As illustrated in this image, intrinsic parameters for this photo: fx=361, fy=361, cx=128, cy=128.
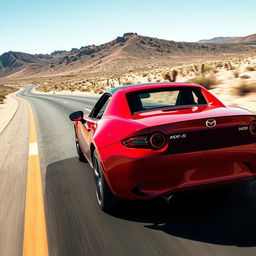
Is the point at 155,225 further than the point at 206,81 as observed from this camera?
No

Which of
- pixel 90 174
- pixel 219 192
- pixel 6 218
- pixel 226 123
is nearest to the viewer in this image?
pixel 226 123

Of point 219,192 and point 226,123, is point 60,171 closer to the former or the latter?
point 219,192

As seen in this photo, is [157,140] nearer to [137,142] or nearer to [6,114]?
[137,142]

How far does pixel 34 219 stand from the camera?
13.3 ft

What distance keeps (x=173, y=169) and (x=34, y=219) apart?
176cm

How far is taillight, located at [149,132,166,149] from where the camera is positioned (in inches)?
130

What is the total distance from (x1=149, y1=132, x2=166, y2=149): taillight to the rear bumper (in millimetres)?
65

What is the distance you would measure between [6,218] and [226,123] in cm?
268

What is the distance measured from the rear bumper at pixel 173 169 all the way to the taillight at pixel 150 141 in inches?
2.0

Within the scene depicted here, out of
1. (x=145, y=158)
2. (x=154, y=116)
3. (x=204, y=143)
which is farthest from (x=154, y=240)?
(x=154, y=116)

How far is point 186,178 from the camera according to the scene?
3334 mm

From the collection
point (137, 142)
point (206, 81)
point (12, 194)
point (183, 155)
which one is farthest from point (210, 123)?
point (206, 81)

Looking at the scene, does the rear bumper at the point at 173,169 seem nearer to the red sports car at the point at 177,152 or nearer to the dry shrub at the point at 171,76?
the red sports car at the point at 177,152

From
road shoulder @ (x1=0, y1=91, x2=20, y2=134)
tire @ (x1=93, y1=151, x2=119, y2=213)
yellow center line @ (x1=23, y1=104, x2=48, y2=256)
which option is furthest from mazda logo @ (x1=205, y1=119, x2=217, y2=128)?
road shoulder @ (x1=0, y1=91, x2=20, y2=134)
